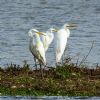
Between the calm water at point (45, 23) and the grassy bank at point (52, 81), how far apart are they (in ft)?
11.8

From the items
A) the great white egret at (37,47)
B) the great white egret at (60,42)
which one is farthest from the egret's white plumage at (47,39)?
the great white egret at (37,47)

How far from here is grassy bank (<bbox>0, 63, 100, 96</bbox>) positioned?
1286 centimetres

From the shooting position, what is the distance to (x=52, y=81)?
43.9ft

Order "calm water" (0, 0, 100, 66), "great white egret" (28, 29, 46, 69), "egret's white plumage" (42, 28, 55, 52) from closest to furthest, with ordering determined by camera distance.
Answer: "great white egret" (28, 29, 46, 69) < "egret's white plumage" (42, 28, 55, 52) < "calm water" (0, 0, 100, 66)

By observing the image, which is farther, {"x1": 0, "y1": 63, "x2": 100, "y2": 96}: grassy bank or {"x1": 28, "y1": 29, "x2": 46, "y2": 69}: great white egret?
A: {"x1": 28, "y1": 29, "x2": 46, "y2": 69}: great white egret

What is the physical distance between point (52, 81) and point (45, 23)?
1335 cm

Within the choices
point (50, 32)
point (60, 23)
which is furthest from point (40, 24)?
point (50, 32)

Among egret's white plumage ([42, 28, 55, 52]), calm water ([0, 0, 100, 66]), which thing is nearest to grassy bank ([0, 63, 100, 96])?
egret's white plumage ([42, 28, 55, 52])

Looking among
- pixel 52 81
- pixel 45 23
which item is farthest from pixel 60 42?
pixel 45 23

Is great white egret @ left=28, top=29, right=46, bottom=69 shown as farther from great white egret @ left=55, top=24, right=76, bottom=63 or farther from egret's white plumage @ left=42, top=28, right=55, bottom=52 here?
egret's white plumage @ left=42, top=28, right=55, bottom=52

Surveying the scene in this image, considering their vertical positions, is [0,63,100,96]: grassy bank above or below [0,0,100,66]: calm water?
below

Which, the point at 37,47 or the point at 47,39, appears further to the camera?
the point at 47,39

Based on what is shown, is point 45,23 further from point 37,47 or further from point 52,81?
point 52,81

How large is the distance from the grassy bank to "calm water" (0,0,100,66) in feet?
11.8
